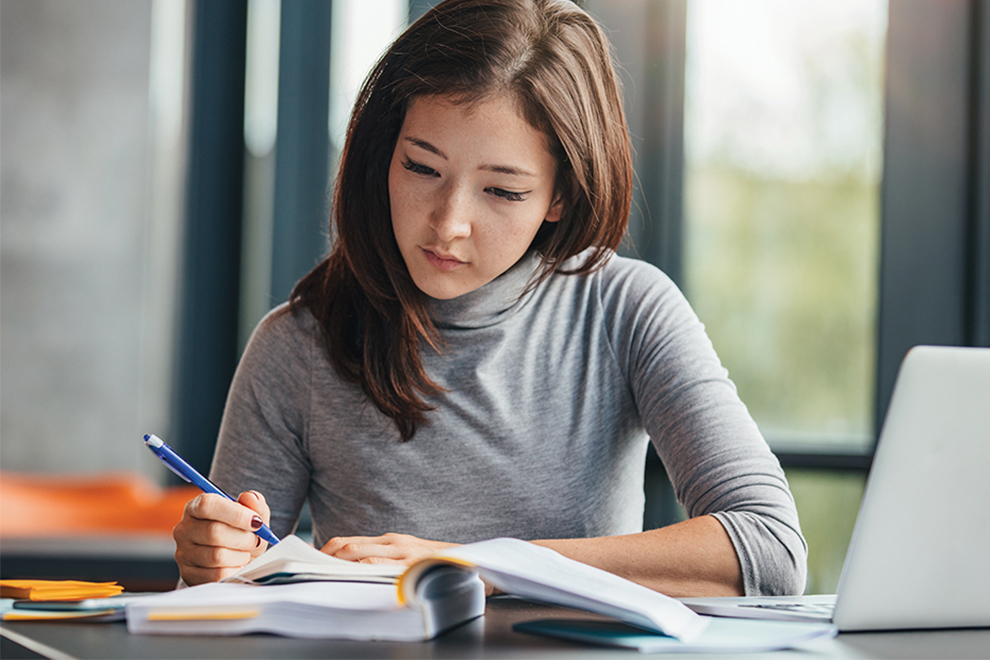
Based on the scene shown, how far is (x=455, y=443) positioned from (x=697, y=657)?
2.15ft

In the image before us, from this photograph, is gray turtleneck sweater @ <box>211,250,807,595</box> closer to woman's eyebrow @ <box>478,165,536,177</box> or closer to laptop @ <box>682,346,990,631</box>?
woman's eyebrow @ <box>478,165,536,177</box>

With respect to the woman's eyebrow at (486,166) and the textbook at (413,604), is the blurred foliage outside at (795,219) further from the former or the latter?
the textbook at (413,604)

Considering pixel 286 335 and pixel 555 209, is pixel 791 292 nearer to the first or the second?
pixel 555 209

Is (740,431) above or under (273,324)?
under

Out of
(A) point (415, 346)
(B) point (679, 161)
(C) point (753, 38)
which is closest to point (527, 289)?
(A) point (415, 346)

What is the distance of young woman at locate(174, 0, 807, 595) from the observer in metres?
1.02

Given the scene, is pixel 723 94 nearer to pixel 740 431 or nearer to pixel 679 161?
pixel 679 161

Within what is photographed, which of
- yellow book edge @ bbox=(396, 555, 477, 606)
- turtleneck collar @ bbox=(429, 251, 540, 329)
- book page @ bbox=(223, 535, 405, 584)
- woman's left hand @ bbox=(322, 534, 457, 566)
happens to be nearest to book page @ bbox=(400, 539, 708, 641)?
yellow book edge @ bbox=(396, 555, 477, 606)

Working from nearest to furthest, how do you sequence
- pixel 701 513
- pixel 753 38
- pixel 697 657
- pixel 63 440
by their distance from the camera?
pixel 697 657 → pixel 701 513 → pixel 753 38 → pixel 63 440

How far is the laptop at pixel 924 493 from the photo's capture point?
56 cm

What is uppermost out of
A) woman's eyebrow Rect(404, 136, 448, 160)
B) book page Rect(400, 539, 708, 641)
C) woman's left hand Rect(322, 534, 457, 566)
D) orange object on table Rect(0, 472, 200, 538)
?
woman's eyebrow Rect(404, 136, 448, 160)

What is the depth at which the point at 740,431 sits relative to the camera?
988 millimetres

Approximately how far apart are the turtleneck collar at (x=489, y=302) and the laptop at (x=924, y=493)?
2.20 feet

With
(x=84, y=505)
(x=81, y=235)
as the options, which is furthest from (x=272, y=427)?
(x=81, y=235)
